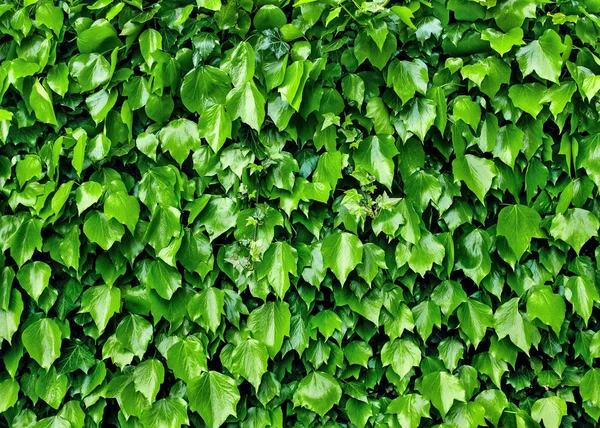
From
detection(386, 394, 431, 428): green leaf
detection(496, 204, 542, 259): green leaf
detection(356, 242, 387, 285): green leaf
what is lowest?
detection(386, 394, 431, 428): green leaf

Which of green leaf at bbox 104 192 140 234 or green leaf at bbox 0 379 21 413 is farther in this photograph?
green leaf at bbox 0 379 21 413

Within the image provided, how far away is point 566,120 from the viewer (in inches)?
77.8

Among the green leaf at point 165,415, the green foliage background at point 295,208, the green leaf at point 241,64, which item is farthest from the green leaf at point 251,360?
the green leaf at point 241,64

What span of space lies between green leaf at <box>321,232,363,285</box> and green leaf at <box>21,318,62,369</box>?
1.06m

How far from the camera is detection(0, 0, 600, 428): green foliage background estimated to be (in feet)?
6.25

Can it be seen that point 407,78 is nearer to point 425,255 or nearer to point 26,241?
point 425,255

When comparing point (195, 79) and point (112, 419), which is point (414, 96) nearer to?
point (195, 79)

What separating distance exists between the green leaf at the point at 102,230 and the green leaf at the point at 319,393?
2.94 ft

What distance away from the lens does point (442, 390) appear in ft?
6.44

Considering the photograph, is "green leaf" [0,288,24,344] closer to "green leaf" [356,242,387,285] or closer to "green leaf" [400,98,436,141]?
"green leaf" [356,242,387,285]

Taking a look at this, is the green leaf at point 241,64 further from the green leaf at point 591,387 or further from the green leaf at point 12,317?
the green leaf at point 591,387

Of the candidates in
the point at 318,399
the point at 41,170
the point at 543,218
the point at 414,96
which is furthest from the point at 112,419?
the point at 543,218

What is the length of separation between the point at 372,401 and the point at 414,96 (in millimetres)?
1184

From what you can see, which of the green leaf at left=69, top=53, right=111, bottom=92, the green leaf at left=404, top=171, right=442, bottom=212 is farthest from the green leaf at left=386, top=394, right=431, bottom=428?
the green leaf at left=69, top=53, right=111, bottom=92
